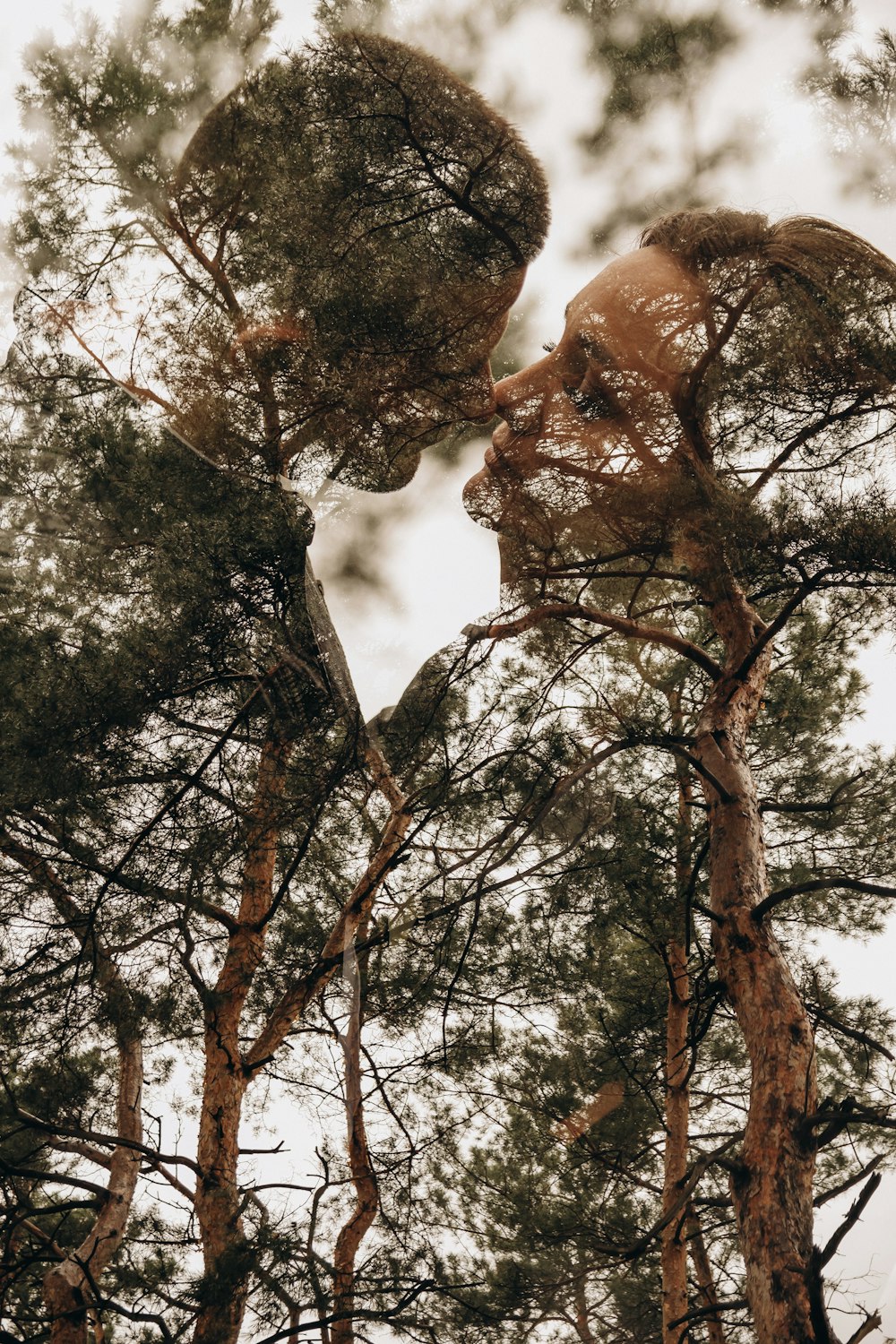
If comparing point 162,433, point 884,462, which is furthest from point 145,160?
point 884,462

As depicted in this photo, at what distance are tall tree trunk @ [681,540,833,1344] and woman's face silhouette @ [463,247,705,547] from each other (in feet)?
2.06

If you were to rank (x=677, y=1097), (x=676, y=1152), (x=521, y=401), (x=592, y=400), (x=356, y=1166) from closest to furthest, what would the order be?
(x=592, y=400) → (x=521, y=401) → (x=356, y=1166) → (x=676, y=1152) → (x=677, y=1097)

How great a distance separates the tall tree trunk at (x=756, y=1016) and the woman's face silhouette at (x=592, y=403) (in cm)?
63

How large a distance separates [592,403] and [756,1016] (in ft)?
9.44

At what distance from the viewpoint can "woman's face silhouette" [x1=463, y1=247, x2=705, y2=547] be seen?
168 inches

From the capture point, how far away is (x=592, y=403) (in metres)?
4.66

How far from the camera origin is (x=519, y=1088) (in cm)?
605

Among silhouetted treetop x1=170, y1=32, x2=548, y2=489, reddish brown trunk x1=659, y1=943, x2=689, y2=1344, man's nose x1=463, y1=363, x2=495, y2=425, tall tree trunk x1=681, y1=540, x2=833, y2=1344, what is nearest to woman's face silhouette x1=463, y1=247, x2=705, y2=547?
man's nose x1=463, y1=363, x2=495, y2=425

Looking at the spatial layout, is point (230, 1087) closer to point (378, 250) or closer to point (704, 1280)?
point (378, 250)

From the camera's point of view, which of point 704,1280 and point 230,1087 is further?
point 704,1280

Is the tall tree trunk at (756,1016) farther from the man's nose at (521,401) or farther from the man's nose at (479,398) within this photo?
the man's nose at (479,398)

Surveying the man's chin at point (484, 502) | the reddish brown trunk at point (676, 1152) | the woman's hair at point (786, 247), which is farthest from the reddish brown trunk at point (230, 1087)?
the woman's hair at point (786, 247)

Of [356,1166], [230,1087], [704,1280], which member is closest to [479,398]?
[230,1087]

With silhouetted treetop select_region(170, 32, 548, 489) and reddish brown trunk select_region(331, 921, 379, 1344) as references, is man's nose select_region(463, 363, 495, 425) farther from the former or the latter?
reddish brown trunk select_region(331, 921, 379, 1344)
